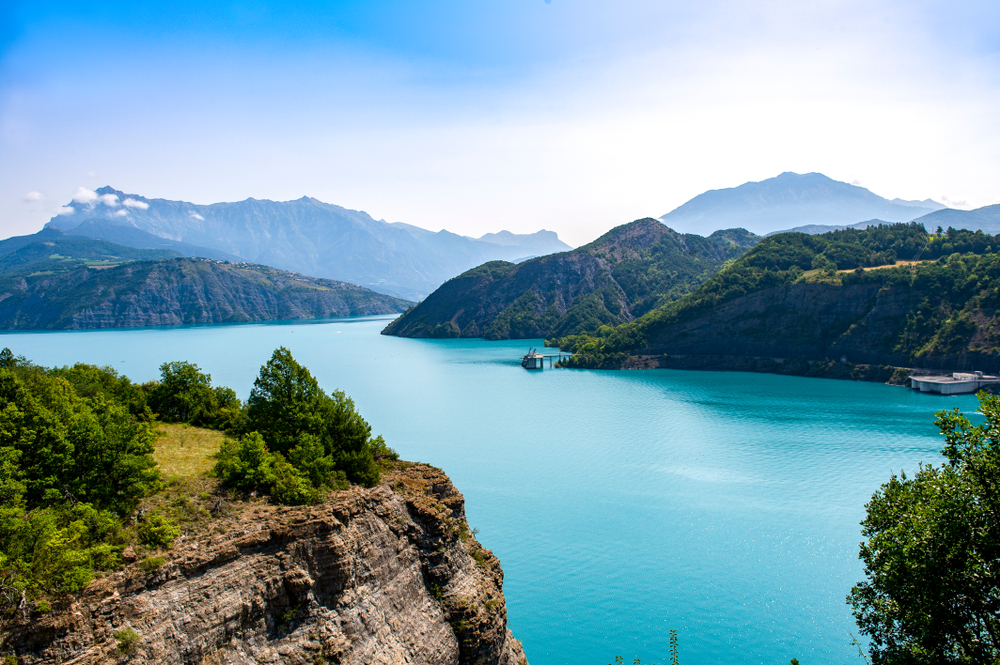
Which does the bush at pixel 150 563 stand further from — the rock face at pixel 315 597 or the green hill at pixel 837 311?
the green hill at pixel 837 311

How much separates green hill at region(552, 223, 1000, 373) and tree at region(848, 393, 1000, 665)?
109243 millimetres

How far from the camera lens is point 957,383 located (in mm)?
97188

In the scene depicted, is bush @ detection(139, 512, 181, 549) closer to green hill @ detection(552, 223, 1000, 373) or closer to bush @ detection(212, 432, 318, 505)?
bush @ detection(212, 432, 318, 505)

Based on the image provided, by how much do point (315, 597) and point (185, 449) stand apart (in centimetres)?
Answer: 886

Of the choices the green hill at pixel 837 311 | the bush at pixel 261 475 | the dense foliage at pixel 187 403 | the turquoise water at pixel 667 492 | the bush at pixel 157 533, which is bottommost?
the turquoise water at pixel 667 492

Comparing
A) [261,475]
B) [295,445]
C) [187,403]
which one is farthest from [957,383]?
[187,403]

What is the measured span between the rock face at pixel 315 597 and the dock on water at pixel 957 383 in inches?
4103

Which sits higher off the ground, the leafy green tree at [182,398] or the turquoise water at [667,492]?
the leafy green tree at [182,398]

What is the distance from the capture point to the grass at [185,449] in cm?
2058

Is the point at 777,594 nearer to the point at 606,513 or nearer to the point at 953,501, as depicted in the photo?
the point at 606,513

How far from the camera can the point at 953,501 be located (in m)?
16.6

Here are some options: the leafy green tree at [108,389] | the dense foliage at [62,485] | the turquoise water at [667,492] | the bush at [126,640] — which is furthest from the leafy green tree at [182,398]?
the turquoise water at [667,492]

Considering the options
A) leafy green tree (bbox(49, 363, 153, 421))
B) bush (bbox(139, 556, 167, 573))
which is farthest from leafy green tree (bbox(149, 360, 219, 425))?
bush (bbox(139, 556, 167, 573))

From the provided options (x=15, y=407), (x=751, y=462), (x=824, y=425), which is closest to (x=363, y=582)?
(x=15, y=407)
